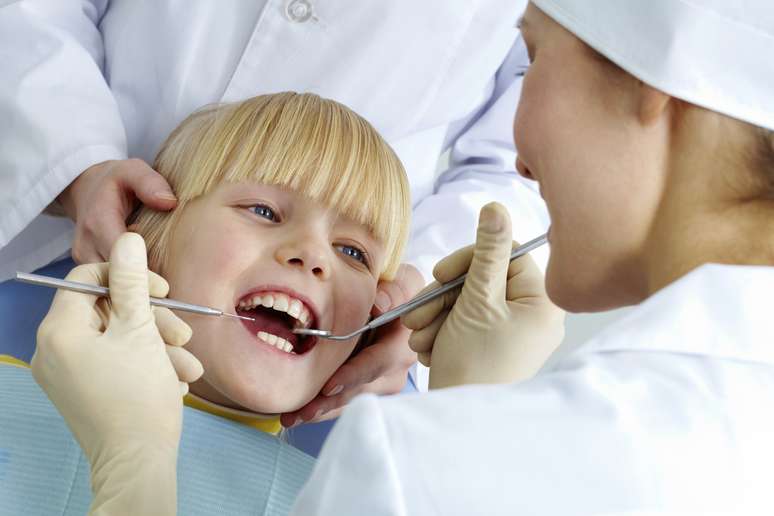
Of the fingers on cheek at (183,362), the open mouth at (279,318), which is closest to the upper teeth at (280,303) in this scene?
the open mouth at (279,318)

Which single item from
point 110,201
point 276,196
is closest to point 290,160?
point 276,196

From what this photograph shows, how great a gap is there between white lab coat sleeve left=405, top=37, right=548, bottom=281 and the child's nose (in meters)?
0.37

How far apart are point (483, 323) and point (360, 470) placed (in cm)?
73

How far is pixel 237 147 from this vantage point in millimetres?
1495

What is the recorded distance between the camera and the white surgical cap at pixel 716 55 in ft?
2.66

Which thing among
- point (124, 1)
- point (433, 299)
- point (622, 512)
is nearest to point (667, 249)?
point (622, 512)

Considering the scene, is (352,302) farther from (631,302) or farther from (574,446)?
(574,446)

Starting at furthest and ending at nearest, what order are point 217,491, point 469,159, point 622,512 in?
point 469,159 < point 217,491 < point 622,512

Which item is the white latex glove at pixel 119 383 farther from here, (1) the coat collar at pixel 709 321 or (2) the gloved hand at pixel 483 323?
(1) the coat collar at pixel 709 321

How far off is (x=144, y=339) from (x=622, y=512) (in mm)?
659

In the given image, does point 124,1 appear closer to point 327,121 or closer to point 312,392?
point 327,121

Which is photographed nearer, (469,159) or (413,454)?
(413,454)

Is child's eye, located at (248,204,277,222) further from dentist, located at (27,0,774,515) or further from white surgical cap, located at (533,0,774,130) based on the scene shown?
white surgical cap, located at (533,0,774,130)

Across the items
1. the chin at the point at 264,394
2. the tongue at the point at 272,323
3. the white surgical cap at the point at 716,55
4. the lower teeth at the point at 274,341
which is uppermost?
the white surgical cap at the point at 716,55
